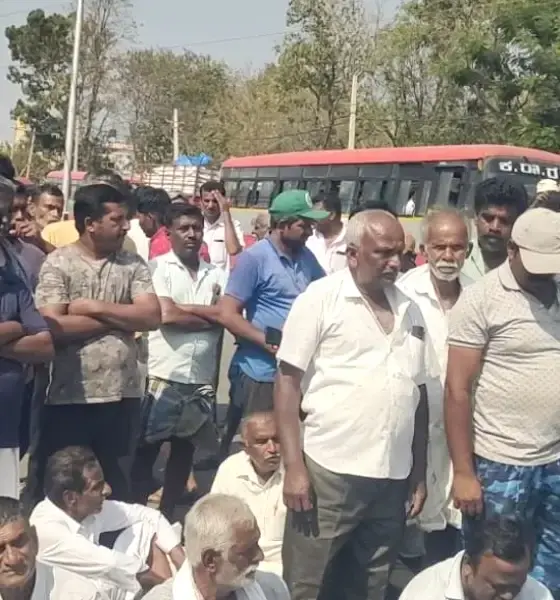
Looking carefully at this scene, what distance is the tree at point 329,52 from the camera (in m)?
34.3

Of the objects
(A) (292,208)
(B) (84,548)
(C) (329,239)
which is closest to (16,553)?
(B) (84,548)

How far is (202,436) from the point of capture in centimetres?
523

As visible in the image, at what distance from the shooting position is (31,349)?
12.2 ft

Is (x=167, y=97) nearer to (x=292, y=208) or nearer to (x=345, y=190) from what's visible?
(x=345, y=190)

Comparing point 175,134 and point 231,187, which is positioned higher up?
point 175,134

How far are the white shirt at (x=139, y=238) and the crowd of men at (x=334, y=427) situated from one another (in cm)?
261

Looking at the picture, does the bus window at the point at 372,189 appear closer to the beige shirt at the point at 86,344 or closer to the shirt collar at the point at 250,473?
the beige shirt at the point at 86,344

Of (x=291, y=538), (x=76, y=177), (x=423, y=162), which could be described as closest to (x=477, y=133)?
(x=423, y=162)

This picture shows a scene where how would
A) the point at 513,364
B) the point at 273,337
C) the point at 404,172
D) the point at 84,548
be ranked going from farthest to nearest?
the point at 404,172
the point at 273,337
the point at 84,548
the point at 513,364

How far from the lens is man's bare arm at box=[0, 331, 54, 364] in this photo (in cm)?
367

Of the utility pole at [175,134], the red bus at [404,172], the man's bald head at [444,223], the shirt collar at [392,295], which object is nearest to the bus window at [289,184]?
the red bus at [404,172]

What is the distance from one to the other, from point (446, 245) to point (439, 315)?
0.89 feet

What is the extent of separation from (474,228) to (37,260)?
6.52ft

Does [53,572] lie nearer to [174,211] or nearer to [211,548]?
[211,548]
